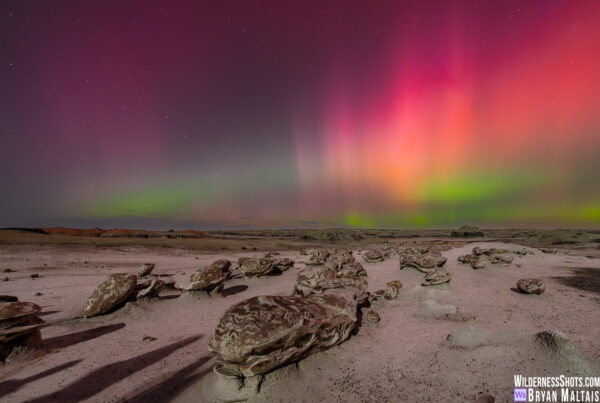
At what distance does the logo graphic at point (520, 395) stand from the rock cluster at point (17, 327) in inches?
389

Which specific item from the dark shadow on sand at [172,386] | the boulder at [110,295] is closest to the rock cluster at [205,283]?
the boulder at [110,295]

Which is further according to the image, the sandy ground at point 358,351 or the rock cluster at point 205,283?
the rock cluster at point 205,283

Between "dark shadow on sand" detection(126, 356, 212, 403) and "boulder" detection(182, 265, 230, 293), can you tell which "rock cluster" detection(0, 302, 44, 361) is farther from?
"boulder" detection(182, 265, 230, 293)

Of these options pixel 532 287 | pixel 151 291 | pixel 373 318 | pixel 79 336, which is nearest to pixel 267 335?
pixel 373 318

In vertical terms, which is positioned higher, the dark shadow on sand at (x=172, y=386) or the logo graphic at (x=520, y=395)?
the logo graphic at (x=520, y=395)

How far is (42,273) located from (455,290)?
25.4 m

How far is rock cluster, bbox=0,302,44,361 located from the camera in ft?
18.6

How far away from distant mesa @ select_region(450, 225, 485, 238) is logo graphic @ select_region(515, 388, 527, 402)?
77.8m

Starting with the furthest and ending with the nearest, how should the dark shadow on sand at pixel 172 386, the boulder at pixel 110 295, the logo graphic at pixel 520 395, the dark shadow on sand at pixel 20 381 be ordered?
the boulder at pixel 110 295 → the dark shadow on sand at pixel 20 381 → the dark shadow on sand at pixel 172 386 → the logo graphic at pixel 520 395

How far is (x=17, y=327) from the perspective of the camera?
5785 mm

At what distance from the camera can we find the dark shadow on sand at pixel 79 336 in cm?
679

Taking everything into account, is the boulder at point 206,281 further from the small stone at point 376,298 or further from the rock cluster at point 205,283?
the small stone at point 376,298

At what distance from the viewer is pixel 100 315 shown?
28.5 ft

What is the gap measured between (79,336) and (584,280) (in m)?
20.5
